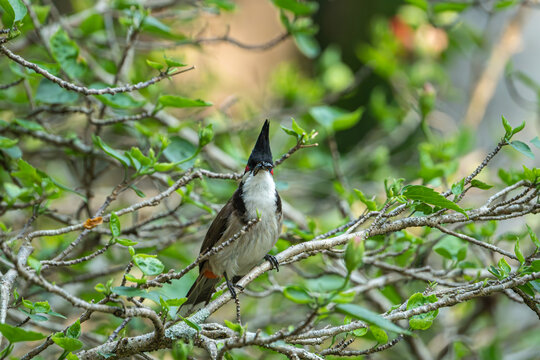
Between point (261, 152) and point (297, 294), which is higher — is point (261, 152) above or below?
above

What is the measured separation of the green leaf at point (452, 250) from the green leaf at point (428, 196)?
1.82ft

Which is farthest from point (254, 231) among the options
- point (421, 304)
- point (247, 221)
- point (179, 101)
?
point (421, 304)

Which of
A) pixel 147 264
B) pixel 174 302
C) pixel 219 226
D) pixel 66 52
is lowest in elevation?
pixel 174 302

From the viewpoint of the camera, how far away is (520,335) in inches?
135

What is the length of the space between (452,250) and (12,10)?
168 cm

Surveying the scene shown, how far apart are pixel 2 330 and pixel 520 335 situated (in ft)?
10.1

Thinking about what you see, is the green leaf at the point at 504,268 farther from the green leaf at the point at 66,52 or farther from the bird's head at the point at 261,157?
the green leaf at the point at 66,52

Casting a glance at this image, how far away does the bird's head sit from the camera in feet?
7.46

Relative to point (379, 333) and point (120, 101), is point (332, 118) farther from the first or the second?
point (379, 333)

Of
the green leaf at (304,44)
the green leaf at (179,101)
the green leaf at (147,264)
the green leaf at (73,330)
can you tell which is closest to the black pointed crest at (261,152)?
the green leaf at (179,101)

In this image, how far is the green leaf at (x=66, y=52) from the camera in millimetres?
2176

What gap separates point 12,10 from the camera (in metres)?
1.53

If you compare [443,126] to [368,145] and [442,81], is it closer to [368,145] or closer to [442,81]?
[442,81]

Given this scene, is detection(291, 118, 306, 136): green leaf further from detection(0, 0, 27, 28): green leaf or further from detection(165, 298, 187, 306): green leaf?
detection(0, 0, 27, 28): green leaf
